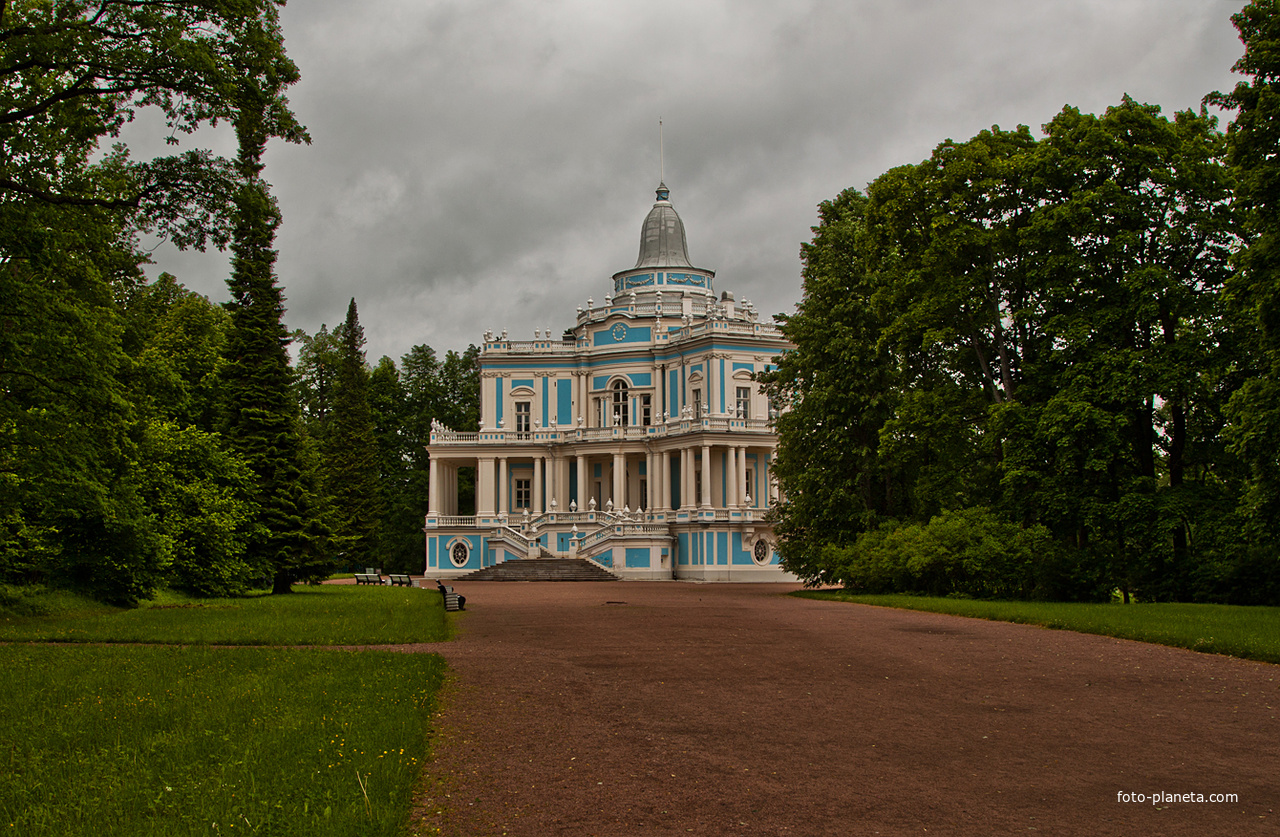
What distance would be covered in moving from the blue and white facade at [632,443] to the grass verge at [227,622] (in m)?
25.0

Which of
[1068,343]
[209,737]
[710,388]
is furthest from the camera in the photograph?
[710,388]

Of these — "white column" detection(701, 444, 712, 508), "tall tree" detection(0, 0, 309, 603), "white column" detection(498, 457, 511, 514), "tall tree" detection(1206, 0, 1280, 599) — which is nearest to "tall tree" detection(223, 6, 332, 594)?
"tall tree" detection(0, 0, 309, 603)

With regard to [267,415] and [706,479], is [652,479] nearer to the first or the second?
[706,479]

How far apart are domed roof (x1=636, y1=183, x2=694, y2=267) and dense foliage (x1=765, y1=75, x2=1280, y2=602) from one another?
107 feet

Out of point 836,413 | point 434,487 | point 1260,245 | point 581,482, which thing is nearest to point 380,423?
point 434,487

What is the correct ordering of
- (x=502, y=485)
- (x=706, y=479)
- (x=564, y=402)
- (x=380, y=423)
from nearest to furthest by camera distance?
(x=706, y=479), (x=502, y=485), (x=564, y=402), (x=380, y=423)

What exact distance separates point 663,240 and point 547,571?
23.8m

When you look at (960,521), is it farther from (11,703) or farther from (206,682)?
(11,703)

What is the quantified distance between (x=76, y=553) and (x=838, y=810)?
20.1m

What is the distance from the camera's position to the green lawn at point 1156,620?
1377 centimetres

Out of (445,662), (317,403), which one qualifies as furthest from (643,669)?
(317,403)

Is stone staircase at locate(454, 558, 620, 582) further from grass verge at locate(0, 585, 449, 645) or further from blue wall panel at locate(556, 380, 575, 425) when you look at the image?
grass verge at locate(0, 585, 449, 645)

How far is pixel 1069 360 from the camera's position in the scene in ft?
82.7

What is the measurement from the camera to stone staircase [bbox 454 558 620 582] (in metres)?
44.3
